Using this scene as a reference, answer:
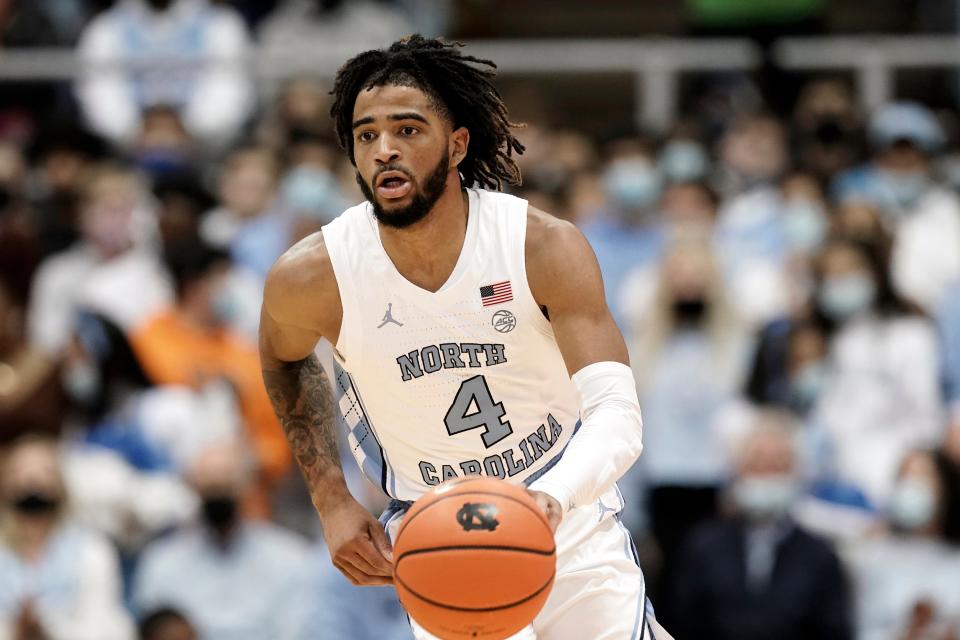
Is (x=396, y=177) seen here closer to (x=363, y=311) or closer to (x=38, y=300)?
(x=363, y=311)

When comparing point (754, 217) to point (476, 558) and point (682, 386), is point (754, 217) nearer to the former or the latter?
point (682, 386)

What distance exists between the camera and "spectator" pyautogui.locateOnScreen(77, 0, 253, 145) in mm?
13023

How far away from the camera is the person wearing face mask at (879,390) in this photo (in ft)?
34.2

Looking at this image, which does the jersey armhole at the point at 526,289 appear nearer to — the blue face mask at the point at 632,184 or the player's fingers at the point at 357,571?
the player's fingers at the point at 357,571

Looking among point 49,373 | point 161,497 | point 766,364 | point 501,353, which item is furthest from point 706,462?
point 501,353

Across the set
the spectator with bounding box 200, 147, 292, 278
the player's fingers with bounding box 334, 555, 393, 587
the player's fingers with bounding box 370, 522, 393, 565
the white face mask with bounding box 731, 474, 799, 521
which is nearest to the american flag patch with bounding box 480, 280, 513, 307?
the player's fingers with bounding box 370, 522, 393, 565

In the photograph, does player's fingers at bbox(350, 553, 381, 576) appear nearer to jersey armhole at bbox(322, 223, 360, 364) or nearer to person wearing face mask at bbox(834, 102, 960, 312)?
jersey armhole at bbox(322, 223, 360, 364)

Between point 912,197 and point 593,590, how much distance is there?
6.90 m

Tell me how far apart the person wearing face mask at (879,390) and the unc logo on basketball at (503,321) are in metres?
4.98

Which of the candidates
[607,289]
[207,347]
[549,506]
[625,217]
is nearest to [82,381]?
[207,347]

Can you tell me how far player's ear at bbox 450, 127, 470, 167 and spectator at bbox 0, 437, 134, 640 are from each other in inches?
177

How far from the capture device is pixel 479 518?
16.7 ft

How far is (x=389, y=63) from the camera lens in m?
5.82

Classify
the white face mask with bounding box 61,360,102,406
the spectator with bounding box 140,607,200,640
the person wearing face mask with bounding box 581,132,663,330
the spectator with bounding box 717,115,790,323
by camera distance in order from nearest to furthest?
the spectator with bounding box 140,607,200,640 < the white face mask with bounding box 61,360,102,406 < the spectator with bounding box 717,115,790,323 < the person wearing face mask with bounding box 581,132,663,330
